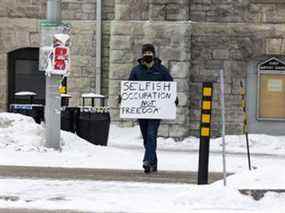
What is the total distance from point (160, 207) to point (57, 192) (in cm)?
156

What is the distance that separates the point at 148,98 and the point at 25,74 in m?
9.43

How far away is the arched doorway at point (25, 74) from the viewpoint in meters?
19.3

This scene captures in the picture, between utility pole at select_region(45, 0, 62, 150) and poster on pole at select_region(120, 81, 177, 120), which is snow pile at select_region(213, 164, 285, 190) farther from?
utility pole at select_region(45, 0, 62, 150)

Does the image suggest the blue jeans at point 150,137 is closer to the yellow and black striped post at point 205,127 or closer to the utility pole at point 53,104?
the yellow and black striped post at point 205,127

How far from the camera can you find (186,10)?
17.9 m

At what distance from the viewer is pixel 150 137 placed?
34.4 feet

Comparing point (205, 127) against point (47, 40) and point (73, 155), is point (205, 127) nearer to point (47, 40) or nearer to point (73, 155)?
point (73, 155)

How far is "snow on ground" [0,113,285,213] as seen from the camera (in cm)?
766

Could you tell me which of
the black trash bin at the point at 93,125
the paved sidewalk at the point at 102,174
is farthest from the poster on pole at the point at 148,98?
the black trash bin at the point at 93,125

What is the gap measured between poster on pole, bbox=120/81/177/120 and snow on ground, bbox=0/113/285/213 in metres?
1.15

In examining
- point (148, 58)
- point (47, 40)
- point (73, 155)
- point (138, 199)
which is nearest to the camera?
point (138, 199)

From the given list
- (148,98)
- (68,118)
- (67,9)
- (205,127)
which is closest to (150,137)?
(148,98)

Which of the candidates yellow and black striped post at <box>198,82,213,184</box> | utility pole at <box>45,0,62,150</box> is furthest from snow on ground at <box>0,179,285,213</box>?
utility pole at <box>45,0,62,150</box>

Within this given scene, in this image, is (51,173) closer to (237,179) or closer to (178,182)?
(178,182)
